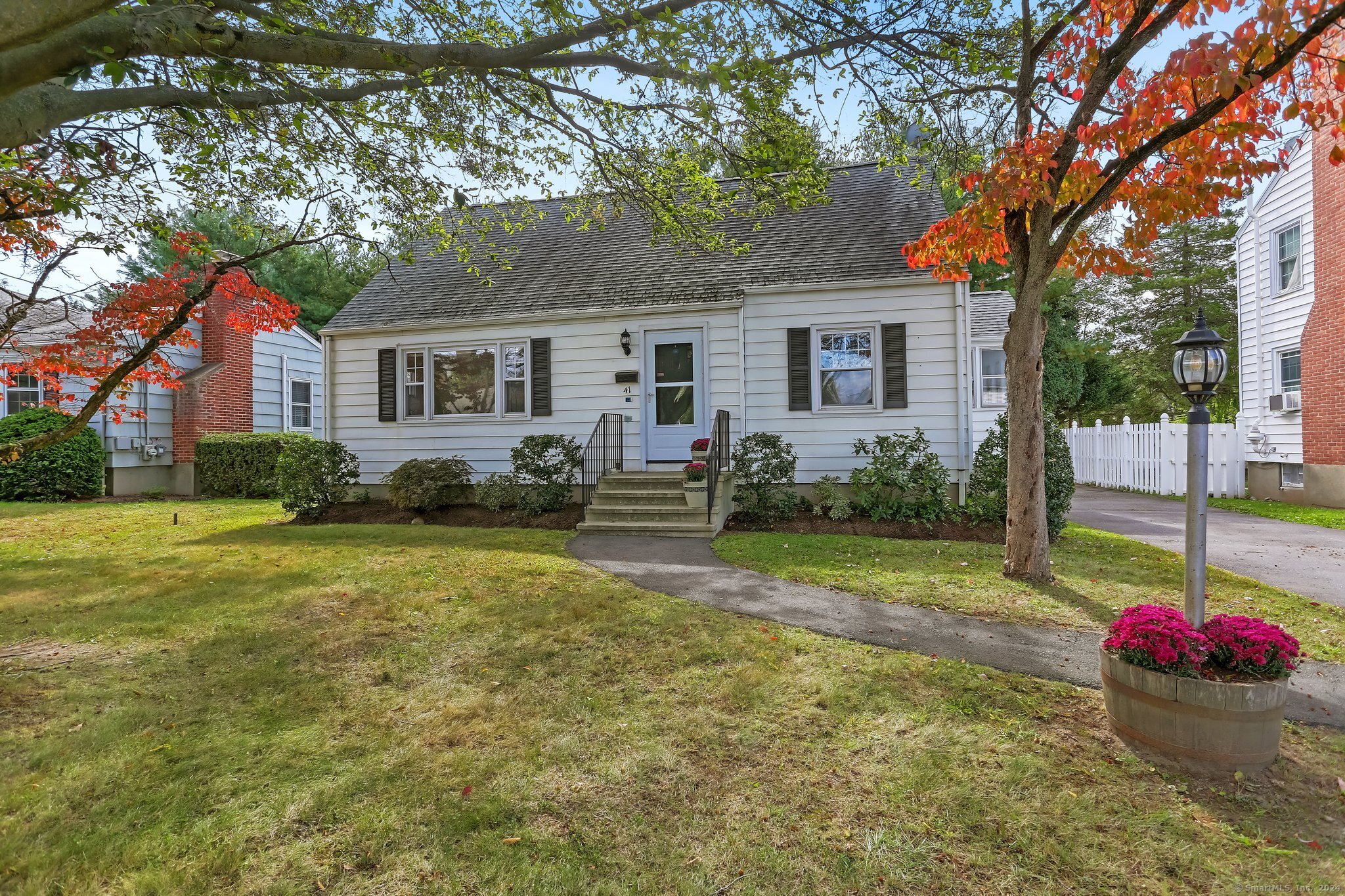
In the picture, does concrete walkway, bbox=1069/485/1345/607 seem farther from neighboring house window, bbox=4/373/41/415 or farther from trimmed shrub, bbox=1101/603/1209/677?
neighboring house window, bbox=4/373/41/415

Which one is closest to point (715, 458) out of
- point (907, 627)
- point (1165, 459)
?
point (907, 627)

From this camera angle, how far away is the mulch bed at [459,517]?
9312 millimetres

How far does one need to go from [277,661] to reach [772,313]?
26.8 feet

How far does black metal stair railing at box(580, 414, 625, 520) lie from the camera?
32.7 ft

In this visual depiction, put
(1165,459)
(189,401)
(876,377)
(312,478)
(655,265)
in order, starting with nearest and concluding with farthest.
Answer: (876,377)
(312,478)
(655,265)
(1165,459)
(189,401)

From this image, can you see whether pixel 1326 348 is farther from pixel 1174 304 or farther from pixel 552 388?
pixel 1174 304

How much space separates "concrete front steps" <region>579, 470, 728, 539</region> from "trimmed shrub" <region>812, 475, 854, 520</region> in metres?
1.52

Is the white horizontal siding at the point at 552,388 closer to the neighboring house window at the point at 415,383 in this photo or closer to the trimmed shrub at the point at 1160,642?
the neighboring house window at the point at 415,383

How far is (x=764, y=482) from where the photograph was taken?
9117mm

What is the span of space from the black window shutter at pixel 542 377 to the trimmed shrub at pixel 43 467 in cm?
995

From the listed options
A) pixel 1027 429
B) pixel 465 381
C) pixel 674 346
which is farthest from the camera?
pixel 465 381

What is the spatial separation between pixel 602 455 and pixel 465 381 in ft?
10.7

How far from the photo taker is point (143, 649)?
4035 mm

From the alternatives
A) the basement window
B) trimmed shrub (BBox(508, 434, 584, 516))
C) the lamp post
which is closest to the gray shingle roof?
trimmed shrub (BBox(508, 434, 584, 516))
